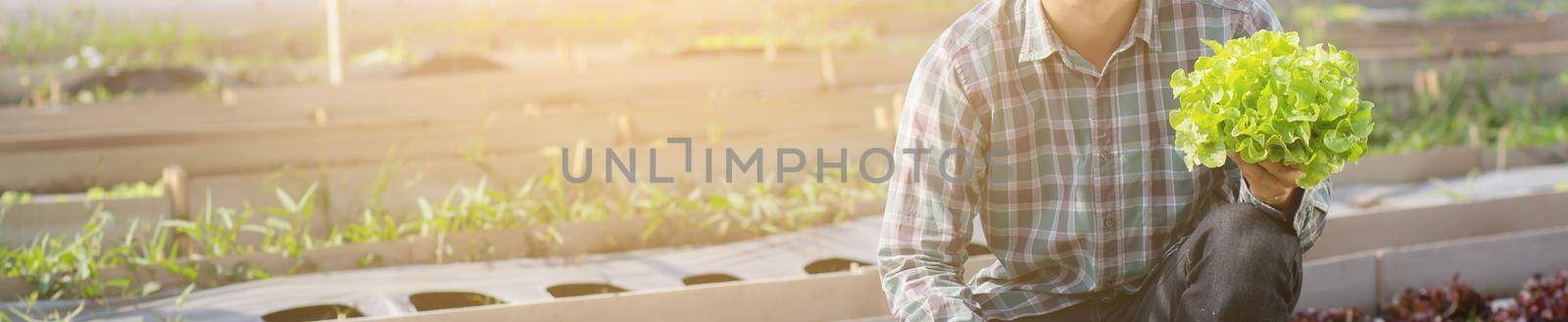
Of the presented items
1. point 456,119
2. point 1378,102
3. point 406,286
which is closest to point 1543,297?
point 406,286

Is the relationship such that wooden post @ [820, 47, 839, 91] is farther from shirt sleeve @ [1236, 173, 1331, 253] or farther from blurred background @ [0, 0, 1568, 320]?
shirt sleeve @ [1236, 173, 1331, 253]

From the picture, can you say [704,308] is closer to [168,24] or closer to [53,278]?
[53,278]

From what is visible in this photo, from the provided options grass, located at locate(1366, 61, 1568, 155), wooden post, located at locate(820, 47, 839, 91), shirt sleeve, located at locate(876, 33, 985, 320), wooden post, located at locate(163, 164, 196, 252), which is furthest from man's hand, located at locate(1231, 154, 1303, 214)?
wooden post, located at locate(820, 47, 839, 91)

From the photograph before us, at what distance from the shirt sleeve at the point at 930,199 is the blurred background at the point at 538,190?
2.93ft

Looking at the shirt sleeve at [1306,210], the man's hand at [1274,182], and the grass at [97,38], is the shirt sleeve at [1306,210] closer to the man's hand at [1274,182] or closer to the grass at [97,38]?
the man's hand at [1274,182]

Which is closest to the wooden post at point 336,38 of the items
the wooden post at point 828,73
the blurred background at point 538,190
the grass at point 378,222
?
the blurred background at point 538,190

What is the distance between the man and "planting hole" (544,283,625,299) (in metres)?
1.56

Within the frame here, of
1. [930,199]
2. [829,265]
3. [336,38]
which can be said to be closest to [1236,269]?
[930,199]

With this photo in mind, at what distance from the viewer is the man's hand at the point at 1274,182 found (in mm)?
1569

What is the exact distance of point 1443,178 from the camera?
4602 mm

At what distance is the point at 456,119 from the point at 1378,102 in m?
3.48

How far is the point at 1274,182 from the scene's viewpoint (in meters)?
1.62

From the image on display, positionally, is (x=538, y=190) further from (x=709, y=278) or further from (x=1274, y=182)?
(x=1274, y=182)

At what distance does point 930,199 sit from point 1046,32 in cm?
25
